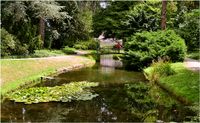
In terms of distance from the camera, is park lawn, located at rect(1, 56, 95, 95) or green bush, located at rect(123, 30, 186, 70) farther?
green bush, located at rect(123, 30, 186, 70)

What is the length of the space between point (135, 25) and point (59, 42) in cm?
1052

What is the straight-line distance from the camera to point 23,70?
75.5ft

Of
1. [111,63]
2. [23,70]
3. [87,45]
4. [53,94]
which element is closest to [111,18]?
[87,45]

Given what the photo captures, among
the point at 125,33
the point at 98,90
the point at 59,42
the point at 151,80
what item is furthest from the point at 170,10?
the point at 98,90

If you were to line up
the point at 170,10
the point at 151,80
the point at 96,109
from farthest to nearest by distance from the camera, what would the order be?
1. the point at 170,10
2. the point at 151,80
3. the point at 96,109

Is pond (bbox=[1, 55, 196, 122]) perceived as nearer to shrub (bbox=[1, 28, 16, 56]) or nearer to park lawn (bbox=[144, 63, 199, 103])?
park lawn (bbox=[144, 63, 199, 103])

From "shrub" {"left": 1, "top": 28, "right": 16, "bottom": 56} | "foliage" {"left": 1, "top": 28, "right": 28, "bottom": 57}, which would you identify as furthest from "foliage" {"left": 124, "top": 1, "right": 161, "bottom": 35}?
"shrub" {"left": 1, "top": 28, "right": 16, "bottom": 56}

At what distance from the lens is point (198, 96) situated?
16625 millimetres

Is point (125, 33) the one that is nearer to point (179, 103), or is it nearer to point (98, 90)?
point (98, 90)

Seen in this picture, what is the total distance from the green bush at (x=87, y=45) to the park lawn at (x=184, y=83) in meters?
23.3

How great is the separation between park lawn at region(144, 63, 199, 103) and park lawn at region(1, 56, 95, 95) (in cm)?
777

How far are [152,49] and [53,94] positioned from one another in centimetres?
1362

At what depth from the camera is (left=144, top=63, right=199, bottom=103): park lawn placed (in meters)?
17.2

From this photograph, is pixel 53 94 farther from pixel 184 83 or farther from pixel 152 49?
pixel 152 49
